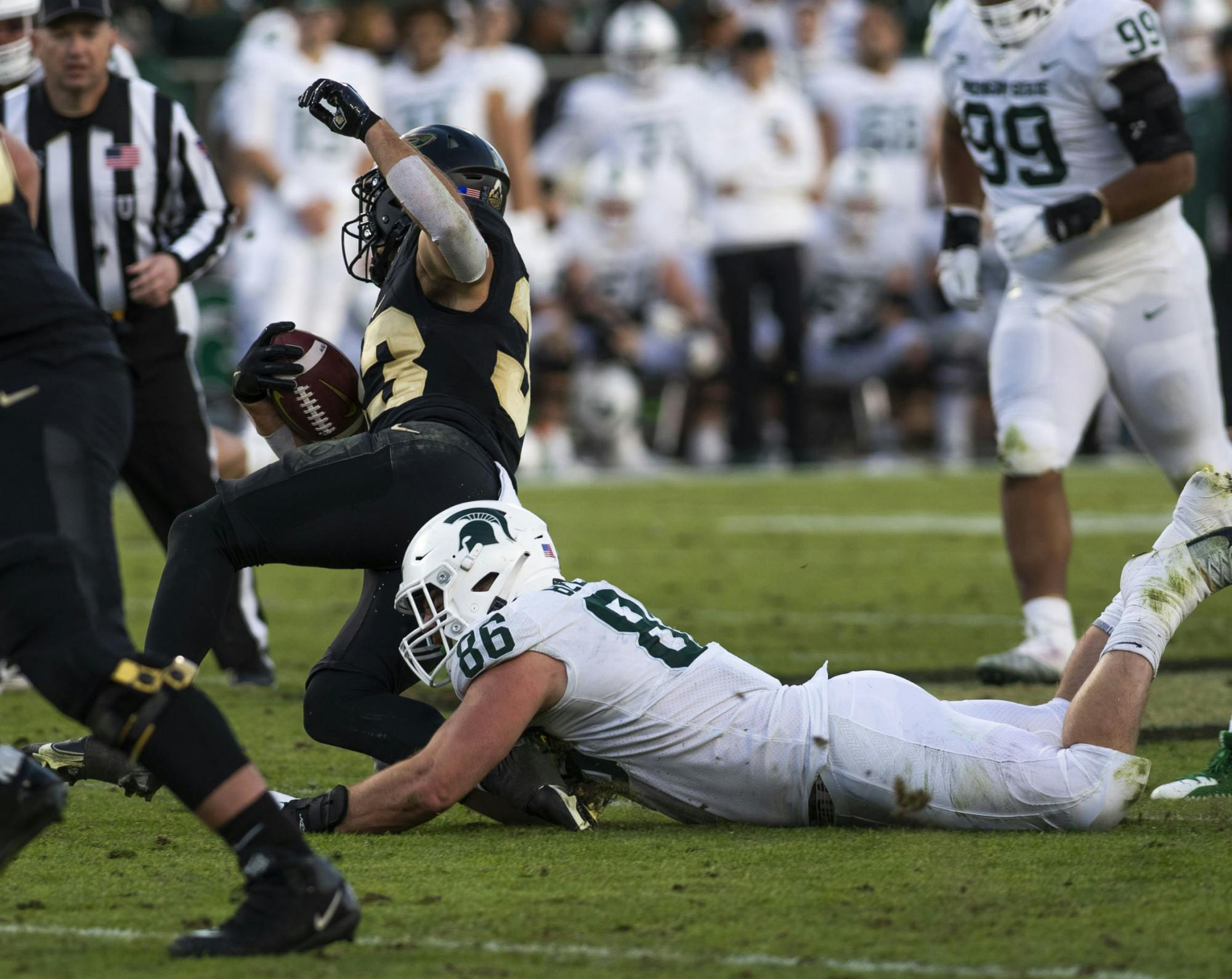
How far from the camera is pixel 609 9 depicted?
16344 mm

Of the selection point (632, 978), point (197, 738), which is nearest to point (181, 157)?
point (197, 738)

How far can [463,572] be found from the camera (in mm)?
3826

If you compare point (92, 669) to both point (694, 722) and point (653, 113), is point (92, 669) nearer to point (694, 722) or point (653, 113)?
point (694, 722)

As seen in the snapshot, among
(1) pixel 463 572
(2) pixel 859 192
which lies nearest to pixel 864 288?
(2) pixel 859 192

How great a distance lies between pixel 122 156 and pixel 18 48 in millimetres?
510

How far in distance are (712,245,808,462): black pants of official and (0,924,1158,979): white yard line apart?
1014cm

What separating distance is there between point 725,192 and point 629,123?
121 cm

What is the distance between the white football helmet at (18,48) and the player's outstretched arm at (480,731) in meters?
3.22

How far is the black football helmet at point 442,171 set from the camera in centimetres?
486

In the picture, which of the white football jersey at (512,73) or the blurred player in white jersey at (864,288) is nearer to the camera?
the white football jersey at (512,73)

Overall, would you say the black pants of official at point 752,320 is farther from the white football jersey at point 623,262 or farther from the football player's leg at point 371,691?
the football player's leg at point 371,691

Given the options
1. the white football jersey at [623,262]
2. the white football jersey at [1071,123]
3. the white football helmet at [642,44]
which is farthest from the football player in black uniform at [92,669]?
the white football helmet at [642,44]

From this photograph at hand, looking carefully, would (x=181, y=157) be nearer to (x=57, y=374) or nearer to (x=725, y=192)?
(x=57, y=374)

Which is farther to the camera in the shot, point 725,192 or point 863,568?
point 725,192
